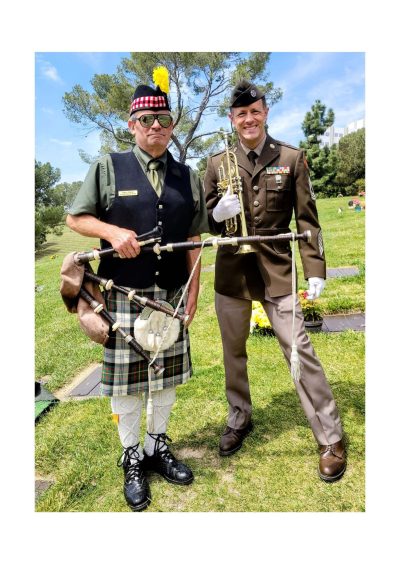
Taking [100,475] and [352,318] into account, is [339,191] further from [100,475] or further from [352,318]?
[100,475]

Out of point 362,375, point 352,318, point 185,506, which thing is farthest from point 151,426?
point 352,318

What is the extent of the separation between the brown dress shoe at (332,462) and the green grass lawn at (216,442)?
59 mm

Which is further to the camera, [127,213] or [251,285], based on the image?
[251,285]

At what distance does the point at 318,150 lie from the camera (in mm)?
29672

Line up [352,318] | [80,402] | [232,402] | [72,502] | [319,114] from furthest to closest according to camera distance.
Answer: [319,114] → [352,318] → [80,402] → [232,402] → [72,502]

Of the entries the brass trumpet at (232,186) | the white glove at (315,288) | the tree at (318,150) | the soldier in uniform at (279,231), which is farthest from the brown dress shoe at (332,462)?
the tree at (318,150)

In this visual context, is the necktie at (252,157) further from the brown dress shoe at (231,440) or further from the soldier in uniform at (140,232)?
the brown dress shoe at (231,440)

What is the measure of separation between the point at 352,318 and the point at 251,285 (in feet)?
11.3

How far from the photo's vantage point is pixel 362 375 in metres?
4.22

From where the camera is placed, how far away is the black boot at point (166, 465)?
113 inches

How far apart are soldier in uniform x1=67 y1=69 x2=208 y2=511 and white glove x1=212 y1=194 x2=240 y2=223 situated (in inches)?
5.8

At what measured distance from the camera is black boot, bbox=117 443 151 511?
269cm

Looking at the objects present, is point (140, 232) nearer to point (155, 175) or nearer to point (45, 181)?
point (155, 175)

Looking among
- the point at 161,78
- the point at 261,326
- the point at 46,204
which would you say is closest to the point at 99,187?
the point at 161,78
